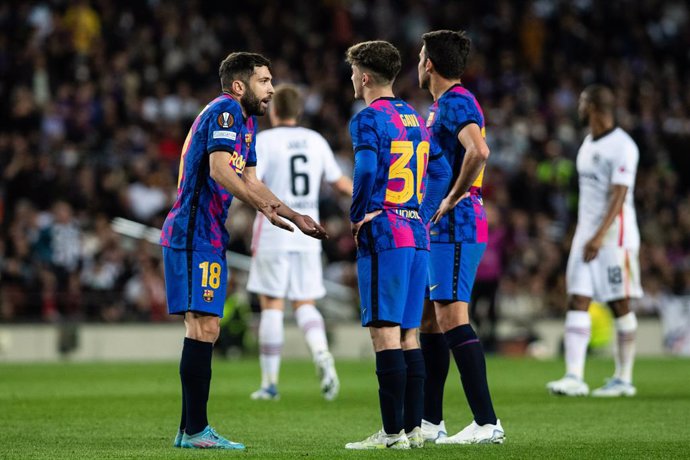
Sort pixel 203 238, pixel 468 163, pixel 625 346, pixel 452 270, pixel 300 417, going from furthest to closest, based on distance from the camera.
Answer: pixel 625 346, pixel 300 417, pixel 452 270, pixel 468 163, pixel 203 238

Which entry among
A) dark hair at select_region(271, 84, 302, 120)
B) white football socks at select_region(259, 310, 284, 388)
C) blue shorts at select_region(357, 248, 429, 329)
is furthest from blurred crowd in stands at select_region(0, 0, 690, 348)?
blue shorts at select_region(357, 248, 429, 329)

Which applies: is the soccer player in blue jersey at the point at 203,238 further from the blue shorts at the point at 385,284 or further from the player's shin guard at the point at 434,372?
the player's shin guard at the point at 434,372

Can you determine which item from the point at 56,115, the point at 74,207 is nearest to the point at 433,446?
the point at 74,207

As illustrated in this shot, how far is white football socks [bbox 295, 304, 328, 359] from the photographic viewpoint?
11453 millimetres

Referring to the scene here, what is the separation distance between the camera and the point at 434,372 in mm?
8109

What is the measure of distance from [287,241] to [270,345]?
977mm

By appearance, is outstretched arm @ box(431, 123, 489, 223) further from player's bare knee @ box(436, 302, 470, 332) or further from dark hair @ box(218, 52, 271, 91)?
dark hair @ box(218, 52, 271, 91)

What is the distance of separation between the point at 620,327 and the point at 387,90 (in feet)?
17.9

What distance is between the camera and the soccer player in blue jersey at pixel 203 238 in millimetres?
7367

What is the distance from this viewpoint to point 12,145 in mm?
19969

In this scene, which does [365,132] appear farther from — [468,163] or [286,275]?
[286,275]

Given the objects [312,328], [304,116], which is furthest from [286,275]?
[304,116]

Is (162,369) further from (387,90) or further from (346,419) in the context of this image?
Result: (387,90)

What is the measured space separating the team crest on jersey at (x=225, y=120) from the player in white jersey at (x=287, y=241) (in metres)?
4.11
